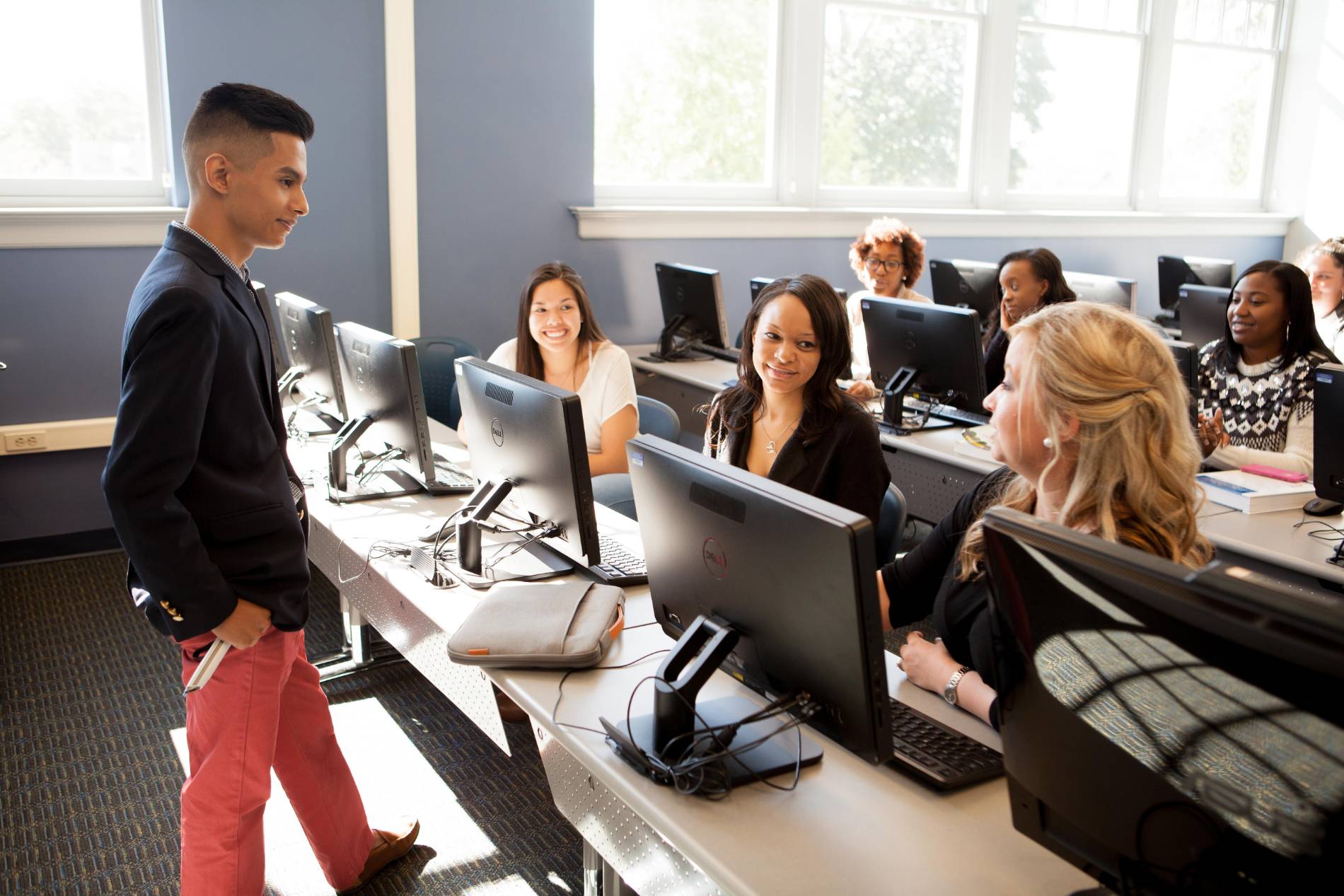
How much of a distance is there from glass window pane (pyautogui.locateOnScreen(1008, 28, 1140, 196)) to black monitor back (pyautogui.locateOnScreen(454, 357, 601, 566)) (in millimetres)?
5037

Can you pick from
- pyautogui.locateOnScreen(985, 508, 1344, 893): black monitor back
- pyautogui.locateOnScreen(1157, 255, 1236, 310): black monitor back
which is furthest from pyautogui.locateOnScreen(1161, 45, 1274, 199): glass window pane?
pyautogui.locateOnScreen(985, 508, 1344, 893): black monitor back

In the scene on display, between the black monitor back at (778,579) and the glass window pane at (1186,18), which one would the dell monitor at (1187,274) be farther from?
the black monitor back at (778,579)

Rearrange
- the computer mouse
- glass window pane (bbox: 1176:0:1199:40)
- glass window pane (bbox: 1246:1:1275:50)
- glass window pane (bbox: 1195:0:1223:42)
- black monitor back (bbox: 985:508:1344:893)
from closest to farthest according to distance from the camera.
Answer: black monitor back (bbox: 985:508:1344:893), the computer mouse, glass window pane (bbox: 1176:0:1199:40), glass window pane (bbox: 1195:0:1223:42), glass window pane (bbox: 1246:1:1275:50)

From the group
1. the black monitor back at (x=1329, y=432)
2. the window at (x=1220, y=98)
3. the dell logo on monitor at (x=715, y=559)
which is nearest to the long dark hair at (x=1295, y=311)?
the black monitor back at (x=1329, y=432)

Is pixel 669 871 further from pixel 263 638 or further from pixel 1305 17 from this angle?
pixel 1305 17

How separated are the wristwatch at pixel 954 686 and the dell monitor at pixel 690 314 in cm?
A: 315

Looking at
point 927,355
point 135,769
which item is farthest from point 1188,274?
point 135,769

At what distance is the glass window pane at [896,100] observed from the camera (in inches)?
226

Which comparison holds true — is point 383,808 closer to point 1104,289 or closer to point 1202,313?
point 1202,313

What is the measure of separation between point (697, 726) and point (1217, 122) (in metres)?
7.27

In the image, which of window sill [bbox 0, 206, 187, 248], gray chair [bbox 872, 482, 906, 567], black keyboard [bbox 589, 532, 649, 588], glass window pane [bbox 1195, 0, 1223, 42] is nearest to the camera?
black keyboard [bbox 589, 532, 649, 588]

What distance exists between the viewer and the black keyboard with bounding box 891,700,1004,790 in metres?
1.41

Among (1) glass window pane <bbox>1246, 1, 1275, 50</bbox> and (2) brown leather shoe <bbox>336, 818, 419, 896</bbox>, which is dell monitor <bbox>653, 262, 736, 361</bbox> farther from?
(1) glass window pane <bbox>1246, 1, 1275, 50</bbox>

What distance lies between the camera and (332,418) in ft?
11.9
